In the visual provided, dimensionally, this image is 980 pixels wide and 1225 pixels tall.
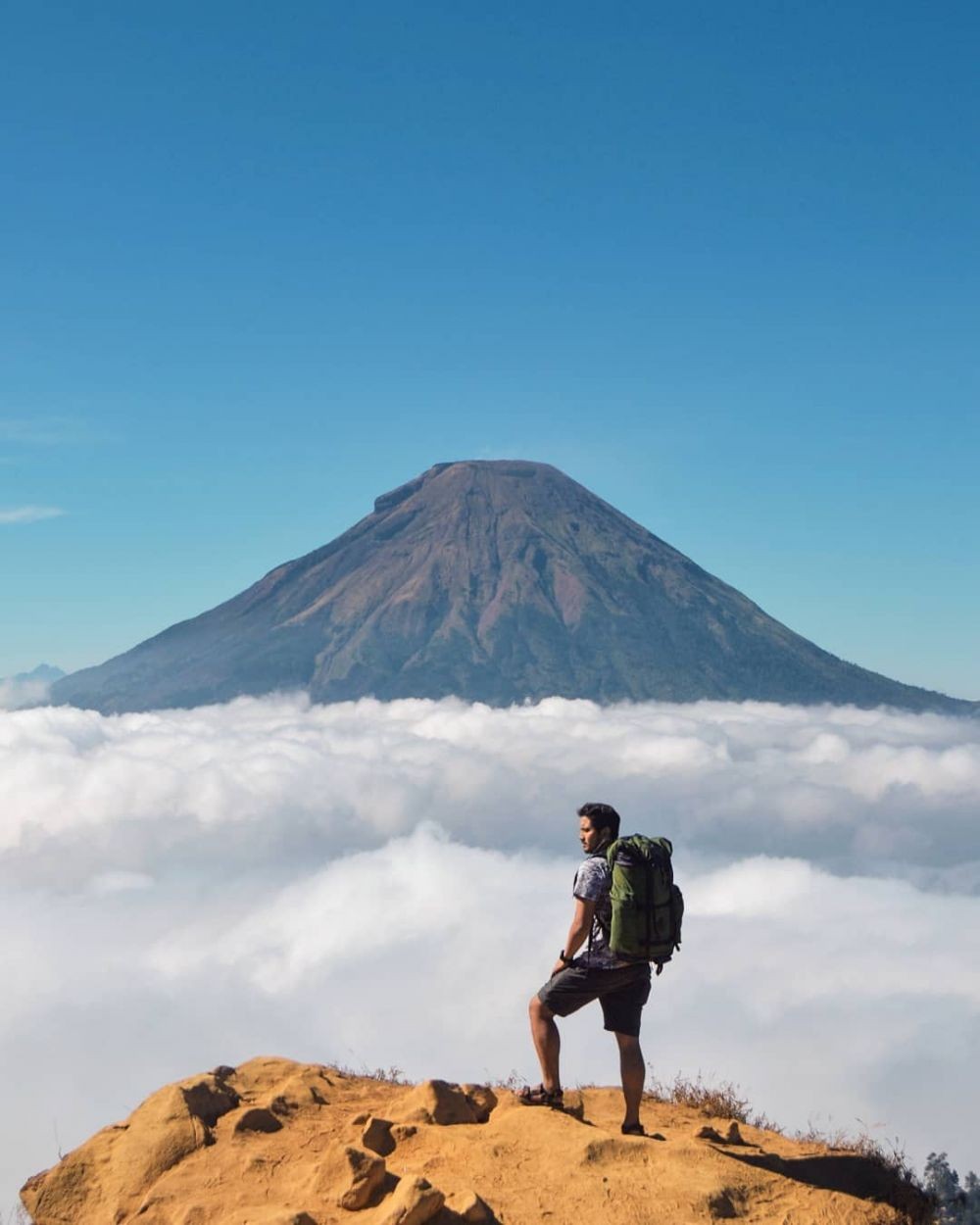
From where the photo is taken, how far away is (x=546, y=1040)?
257 inches

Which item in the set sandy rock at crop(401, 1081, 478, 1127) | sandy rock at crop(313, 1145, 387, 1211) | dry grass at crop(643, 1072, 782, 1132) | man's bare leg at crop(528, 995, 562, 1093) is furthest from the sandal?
sandy rock at crop(313, 1145, 387, 1211)

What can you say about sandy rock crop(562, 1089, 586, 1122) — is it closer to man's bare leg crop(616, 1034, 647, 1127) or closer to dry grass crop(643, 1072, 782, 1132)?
man's bare leg crop(616, 1034, 647, 1127)

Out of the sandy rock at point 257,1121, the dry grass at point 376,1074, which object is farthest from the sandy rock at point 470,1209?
the dry grass at point 376,1074

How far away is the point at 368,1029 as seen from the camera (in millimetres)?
175125

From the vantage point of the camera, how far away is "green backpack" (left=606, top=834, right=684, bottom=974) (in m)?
6.25

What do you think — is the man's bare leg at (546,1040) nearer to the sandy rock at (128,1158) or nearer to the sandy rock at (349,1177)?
the sandy rock at (349,1177)

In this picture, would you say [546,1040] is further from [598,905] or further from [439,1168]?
[439,1168]

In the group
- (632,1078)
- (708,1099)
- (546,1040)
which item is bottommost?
(708,1099)

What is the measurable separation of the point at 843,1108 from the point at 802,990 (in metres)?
56.2

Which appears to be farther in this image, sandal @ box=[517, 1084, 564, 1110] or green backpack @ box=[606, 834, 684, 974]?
sandal @ box=[517, 1084, 564, 1110]

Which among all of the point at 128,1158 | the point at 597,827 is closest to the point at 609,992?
the point at 597,827

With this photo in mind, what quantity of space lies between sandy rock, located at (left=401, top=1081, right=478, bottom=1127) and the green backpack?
1.53 meters

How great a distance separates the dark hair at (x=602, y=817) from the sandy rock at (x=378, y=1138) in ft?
7.39

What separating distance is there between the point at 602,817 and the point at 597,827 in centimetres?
7
